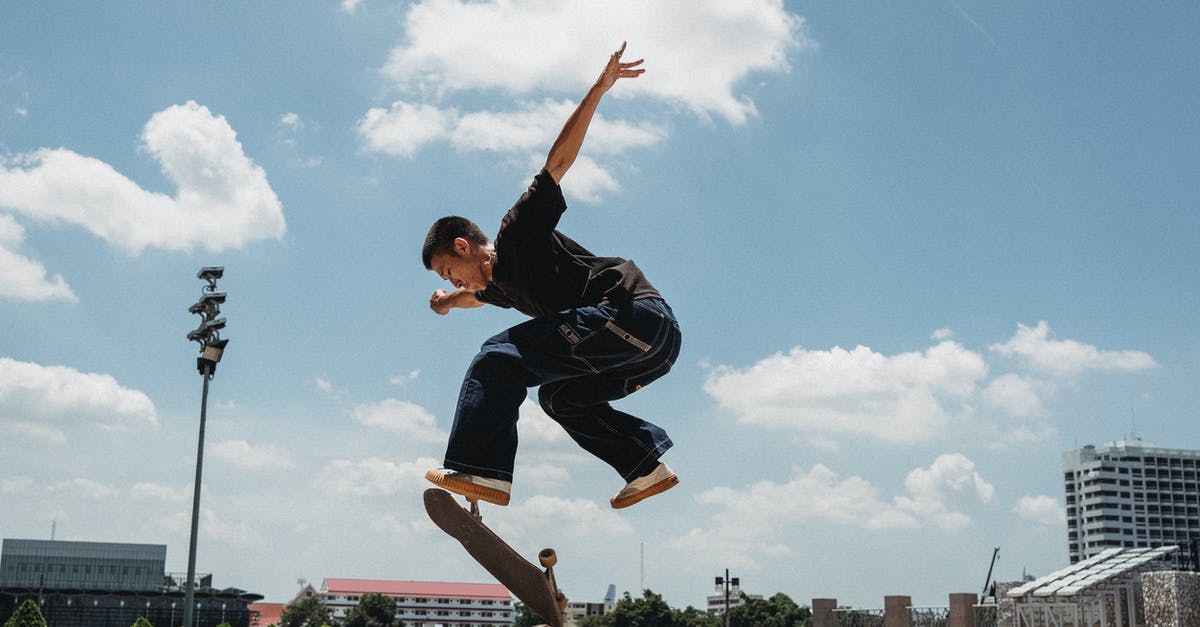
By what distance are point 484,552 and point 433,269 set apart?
1255 mm

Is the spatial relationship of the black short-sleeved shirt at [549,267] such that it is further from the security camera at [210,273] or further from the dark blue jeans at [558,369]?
the security camera at [210,273]

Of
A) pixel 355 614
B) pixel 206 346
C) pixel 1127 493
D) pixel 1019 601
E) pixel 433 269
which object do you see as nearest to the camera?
pixel 433 269

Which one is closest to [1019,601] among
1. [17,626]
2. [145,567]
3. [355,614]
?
[17,626]

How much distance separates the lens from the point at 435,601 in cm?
13062

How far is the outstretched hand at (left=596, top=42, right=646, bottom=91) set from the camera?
4.49 metres

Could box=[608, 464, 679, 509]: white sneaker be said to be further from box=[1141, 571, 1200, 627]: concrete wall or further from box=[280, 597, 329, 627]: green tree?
box=[280, 597, 329, 627]: green tree

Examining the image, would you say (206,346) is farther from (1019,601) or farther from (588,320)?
(588,320)

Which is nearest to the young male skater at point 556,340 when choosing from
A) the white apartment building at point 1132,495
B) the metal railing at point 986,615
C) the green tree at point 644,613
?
the metal railing at point 986,615

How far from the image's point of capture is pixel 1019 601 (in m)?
18.2

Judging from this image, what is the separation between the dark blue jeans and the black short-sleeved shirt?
0.35 feet

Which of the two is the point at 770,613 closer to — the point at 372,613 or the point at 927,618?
the point at 372,613

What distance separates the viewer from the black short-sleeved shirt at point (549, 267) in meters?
4.45

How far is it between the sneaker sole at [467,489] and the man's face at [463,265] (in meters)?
0.87

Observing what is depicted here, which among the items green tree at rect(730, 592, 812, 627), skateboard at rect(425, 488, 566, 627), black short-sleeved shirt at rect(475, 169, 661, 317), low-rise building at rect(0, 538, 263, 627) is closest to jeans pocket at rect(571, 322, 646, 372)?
black short-sleeved shirt at rect(475, 169, 661, 317)
